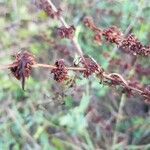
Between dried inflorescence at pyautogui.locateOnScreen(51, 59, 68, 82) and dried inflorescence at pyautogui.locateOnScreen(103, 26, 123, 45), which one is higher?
dried inflorescence at pyautogui.locateOnScreen(103, 26, 123, 45)

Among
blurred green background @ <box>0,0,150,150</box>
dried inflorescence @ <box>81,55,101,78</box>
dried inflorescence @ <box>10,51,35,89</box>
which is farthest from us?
blurred green background @ <box>0,0,150,150</box>

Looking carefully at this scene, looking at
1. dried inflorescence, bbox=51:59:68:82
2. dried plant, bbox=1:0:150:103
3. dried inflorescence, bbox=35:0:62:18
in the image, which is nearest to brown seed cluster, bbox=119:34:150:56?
dried plant, bbox=1:0:150:103

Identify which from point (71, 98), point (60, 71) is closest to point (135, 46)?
point (60, 71)

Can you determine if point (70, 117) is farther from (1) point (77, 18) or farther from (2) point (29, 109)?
(1) point (77, 18)

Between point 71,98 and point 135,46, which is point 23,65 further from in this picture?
point 71,98

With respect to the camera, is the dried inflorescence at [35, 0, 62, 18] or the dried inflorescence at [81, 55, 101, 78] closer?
the dried inflorescence at [81, 55, 101, 78]

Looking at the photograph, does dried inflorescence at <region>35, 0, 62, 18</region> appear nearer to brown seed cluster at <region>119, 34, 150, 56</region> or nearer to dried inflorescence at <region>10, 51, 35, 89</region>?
brown seed cluster at <region>119, 34, 150, 56</region>

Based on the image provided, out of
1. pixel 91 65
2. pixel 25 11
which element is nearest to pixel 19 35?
pixel 25 11

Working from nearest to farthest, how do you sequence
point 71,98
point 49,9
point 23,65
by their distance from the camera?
point 23,65 < point 49,9 < point 71,98
